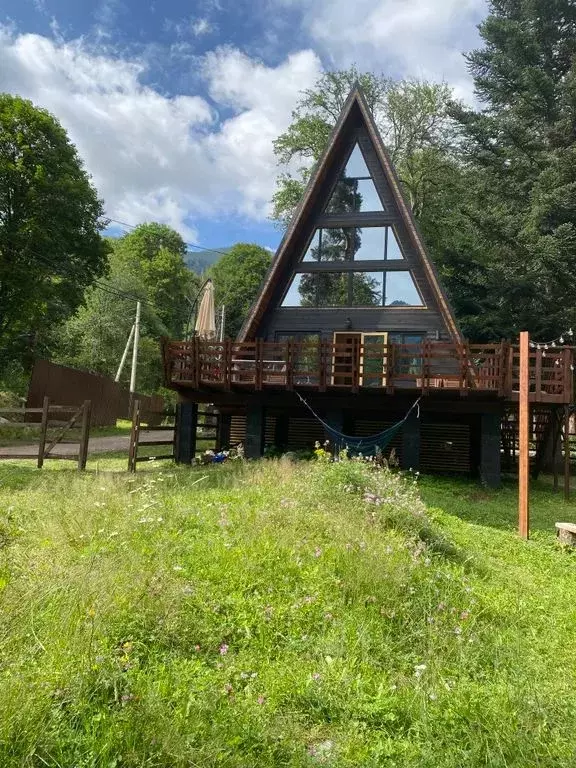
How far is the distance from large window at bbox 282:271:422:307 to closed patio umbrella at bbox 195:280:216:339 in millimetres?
2716

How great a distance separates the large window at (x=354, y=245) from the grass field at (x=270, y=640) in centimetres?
1198

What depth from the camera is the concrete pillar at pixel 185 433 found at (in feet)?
50.4

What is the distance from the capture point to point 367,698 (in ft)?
A: 11.5

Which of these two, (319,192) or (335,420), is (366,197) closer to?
(319,192)


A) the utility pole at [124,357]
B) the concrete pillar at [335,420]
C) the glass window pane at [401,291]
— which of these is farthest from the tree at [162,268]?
the concrete pillar at [335,420]

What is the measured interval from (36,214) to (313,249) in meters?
12.0

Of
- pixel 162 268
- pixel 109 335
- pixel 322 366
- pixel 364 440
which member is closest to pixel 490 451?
pixel 364 440

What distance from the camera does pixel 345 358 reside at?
16.6 meters

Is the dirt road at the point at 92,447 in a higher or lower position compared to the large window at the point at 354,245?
lower

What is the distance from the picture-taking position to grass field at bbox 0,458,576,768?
9.64 ft

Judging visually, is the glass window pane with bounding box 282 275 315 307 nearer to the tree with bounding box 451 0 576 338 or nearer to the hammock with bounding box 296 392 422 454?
the hammock with bounding box 296 392 422 454

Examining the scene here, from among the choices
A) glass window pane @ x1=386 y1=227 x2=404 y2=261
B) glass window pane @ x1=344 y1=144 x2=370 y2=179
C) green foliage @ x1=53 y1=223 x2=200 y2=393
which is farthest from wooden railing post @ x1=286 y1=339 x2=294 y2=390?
green foliage @ x1=53 y1=223 x2=200 y2=393

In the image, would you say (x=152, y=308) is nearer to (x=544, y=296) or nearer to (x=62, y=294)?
(x=62, y=294)

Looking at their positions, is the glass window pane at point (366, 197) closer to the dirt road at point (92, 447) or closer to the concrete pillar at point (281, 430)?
the concrete pillar at point (281, 430)
